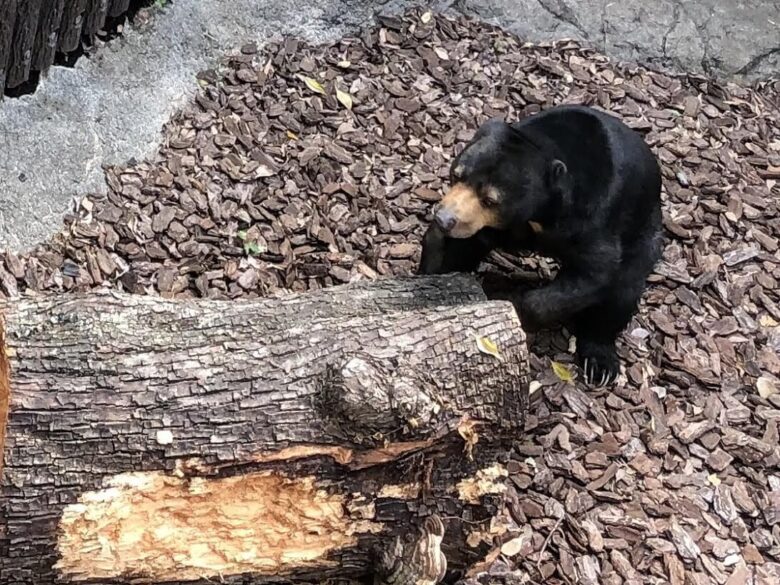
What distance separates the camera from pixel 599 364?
4.28m

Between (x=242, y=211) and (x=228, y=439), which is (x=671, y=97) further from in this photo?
(x=228, y=439)

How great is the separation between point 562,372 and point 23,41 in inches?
99.9

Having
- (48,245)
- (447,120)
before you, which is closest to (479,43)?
(447,120)

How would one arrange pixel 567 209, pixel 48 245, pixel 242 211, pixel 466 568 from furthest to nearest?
pixel 242 211
pixel 48 245
pixel 567 209
pixel 466 568

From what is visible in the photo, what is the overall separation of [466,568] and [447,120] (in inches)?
97.7

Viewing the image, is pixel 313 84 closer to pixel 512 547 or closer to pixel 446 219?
pixel 446 219

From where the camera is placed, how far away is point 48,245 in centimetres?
436

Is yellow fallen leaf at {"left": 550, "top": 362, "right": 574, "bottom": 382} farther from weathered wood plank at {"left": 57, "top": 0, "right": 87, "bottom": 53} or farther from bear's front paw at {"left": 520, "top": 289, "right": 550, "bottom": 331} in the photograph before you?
weathered wood plank at {"left": 57, "top": 0, "right": 87, "bottom": 53}

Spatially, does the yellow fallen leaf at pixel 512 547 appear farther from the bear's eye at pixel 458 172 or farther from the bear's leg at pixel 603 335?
the bear's eye at pixel 458 172

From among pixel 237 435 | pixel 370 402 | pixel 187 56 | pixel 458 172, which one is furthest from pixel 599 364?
pixel 187 56

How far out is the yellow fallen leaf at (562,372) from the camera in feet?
14.1

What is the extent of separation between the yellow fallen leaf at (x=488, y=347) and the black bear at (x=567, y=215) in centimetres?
91

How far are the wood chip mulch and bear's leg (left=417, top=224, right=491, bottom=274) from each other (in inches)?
11.2

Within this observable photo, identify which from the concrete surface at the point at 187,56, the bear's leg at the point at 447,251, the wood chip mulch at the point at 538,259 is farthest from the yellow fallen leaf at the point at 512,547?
the concrete surface at the point at 187,56
